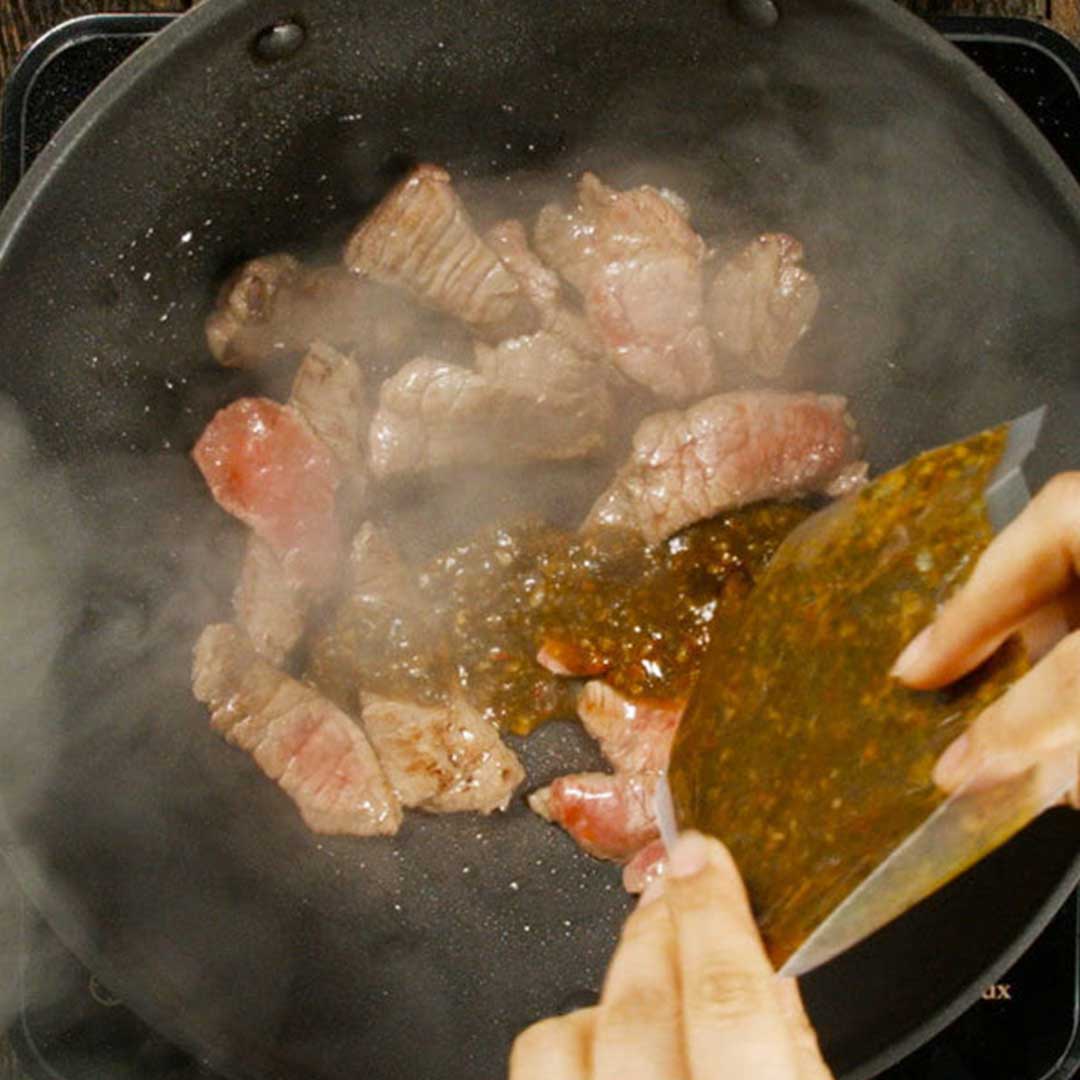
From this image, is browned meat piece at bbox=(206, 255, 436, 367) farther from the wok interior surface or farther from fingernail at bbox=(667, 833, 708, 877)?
fingernail at bbox=(667, 833, 708, 877)

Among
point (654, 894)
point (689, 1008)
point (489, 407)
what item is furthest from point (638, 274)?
point (689, 1008)

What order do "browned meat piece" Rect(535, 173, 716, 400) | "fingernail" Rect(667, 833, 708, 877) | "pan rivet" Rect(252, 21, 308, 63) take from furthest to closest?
"browned meat piece" Rect(535, 173, 716, 400) < "pan rivet" Rect(252, 21, 308, 63) < "fingernail" Rect(667, 833, 708, 877)

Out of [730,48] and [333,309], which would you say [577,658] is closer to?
[333,309]

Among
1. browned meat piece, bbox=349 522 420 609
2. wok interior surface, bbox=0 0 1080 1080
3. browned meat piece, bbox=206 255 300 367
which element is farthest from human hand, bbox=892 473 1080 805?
browned meat piece, bbox=206 255 300 367

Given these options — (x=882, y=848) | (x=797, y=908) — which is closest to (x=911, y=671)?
(x=882, y=848)

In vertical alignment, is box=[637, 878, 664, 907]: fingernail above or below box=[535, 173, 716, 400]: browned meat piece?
below

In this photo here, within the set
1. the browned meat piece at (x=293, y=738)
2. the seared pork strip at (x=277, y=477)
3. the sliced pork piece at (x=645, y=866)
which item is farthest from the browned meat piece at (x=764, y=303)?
the browned meat piece at (x=293, y=738)
